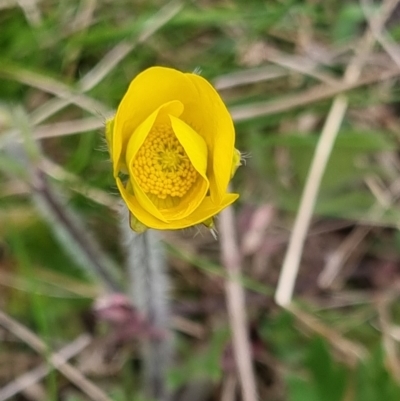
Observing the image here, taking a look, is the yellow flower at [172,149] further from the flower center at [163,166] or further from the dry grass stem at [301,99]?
the dry grass stem at [301,99]

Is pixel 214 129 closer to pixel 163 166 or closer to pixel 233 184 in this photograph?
pixel 163 166

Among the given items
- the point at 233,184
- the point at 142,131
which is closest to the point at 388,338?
the point at 233,184

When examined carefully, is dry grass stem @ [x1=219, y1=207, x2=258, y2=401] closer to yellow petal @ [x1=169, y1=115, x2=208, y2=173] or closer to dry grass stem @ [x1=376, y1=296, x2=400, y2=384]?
dry grass stem @ [x1=376, y1=296, x2=400, y2=384]

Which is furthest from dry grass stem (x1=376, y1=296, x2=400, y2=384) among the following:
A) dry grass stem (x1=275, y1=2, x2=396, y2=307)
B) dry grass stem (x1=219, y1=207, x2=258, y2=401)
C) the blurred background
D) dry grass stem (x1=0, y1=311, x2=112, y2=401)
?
dry grass stem (x1=0, y1=311, x2=112, y2=401)

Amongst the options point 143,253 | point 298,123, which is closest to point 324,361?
point 143,253

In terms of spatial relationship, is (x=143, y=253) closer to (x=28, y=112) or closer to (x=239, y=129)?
(x=239, y=129)

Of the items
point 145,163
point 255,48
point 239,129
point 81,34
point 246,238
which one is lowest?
point 145,163

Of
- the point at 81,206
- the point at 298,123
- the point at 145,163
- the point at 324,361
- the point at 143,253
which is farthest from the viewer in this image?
the point at 298,123
